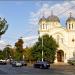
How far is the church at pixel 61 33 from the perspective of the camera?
357 feet

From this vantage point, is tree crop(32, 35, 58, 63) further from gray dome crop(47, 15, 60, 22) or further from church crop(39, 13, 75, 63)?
gray dome crop(47, 15, 60, 22)

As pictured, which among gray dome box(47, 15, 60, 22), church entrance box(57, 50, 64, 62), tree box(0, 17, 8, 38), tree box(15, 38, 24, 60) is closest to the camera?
tree box(0, 17, 8, 38)

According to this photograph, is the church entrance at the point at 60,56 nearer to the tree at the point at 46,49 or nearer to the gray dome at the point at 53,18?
the gray dome at the point at 53,18

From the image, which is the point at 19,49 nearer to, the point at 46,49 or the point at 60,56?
the point at 60,56

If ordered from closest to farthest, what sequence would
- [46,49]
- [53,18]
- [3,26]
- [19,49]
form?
[3,26] < [46,49] < [53,18] < [19,49]

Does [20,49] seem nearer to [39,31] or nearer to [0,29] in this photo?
[39,31]

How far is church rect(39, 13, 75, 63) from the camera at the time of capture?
10894 centimetres

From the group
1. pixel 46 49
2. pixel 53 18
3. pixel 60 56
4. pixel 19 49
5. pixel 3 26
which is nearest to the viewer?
pixel 3 26

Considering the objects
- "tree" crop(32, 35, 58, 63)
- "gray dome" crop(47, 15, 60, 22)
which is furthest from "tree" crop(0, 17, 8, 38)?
"gray dome" crop(47, 15, 60, 22)

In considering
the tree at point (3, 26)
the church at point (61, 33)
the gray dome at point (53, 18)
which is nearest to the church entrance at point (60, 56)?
the church at point (61, 33)

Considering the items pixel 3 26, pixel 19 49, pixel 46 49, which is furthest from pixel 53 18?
pixel 3 26

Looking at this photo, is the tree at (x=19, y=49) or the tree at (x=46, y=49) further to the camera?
the tree at (x=19, y=49)

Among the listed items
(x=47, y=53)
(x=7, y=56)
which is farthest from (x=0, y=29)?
(x=7, y=56)

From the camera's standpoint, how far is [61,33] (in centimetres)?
11281
